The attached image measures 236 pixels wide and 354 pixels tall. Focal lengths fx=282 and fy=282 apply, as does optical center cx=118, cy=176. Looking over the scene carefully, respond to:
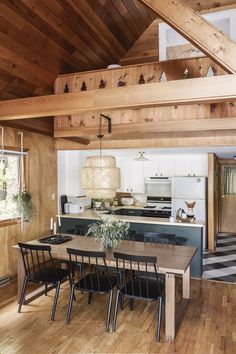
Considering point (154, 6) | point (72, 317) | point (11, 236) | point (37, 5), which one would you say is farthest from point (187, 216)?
point (37, 5)

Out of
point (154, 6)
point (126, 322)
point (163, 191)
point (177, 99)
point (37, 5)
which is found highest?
point (37, 5)

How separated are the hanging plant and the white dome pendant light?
162 centimetres

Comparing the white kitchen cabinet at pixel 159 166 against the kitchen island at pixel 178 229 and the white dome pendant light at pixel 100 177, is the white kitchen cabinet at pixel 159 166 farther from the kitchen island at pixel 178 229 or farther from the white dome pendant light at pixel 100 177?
the white dome pendant light at pixel 100 177

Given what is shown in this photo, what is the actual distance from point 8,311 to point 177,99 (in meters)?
3.16

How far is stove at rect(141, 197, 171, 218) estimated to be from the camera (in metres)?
7.02

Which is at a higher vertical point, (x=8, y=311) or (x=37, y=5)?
(x=37, y=5)

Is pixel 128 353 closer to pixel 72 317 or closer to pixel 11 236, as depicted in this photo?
pixel 72 317

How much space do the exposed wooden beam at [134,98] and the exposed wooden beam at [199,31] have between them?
17cm

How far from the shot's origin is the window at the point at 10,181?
4.57 metres

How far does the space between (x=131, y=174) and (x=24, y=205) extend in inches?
139

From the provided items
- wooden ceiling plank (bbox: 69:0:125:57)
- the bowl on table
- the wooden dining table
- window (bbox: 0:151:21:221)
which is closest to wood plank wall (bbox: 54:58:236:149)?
wooden ceiling plank (bbox: 69:0:125:57)

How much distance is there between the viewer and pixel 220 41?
2.43 m

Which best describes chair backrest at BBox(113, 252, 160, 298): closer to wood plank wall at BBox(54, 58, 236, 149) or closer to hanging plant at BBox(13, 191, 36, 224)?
wood plank wall at BBox(54, 58, 236, 149)

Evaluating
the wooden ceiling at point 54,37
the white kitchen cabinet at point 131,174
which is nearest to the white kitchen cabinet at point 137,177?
the white kitchen cabinet at point 131,174
